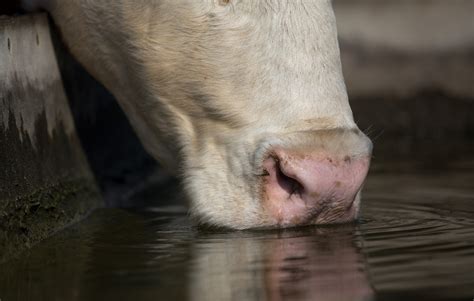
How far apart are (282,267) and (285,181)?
47 cm

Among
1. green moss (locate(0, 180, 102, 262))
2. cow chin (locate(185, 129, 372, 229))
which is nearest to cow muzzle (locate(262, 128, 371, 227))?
cow chin (locate(185, 129, 372, 229))

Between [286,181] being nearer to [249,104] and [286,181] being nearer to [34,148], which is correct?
[249,104]

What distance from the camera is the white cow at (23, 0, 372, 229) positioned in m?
3.98

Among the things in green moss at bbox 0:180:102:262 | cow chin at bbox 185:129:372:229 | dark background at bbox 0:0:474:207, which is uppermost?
cow chin at bbox 185:129:372:229

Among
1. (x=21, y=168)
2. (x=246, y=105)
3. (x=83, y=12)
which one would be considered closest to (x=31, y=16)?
(x=83, y=12)

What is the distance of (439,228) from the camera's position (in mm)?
4246

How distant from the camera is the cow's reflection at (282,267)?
3268mm

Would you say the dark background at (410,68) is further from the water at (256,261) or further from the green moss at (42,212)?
the water at (256,261)

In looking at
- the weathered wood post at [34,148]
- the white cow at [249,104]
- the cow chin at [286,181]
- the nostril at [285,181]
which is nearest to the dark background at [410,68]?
the weathered wood post at [34,148]

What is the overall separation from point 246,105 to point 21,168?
2.61 ft

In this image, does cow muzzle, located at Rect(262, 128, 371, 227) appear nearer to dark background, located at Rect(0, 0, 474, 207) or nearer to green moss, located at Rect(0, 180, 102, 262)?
green moss, located at Rect(0, 180, 102, 262)

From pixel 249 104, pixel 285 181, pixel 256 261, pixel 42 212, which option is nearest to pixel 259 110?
pixel 249 104

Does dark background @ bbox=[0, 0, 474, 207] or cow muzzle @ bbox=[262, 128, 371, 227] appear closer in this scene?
cow muzzle @ bbox=[262, 128, 371, 227]

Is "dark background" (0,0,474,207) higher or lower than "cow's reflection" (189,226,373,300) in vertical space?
lower
